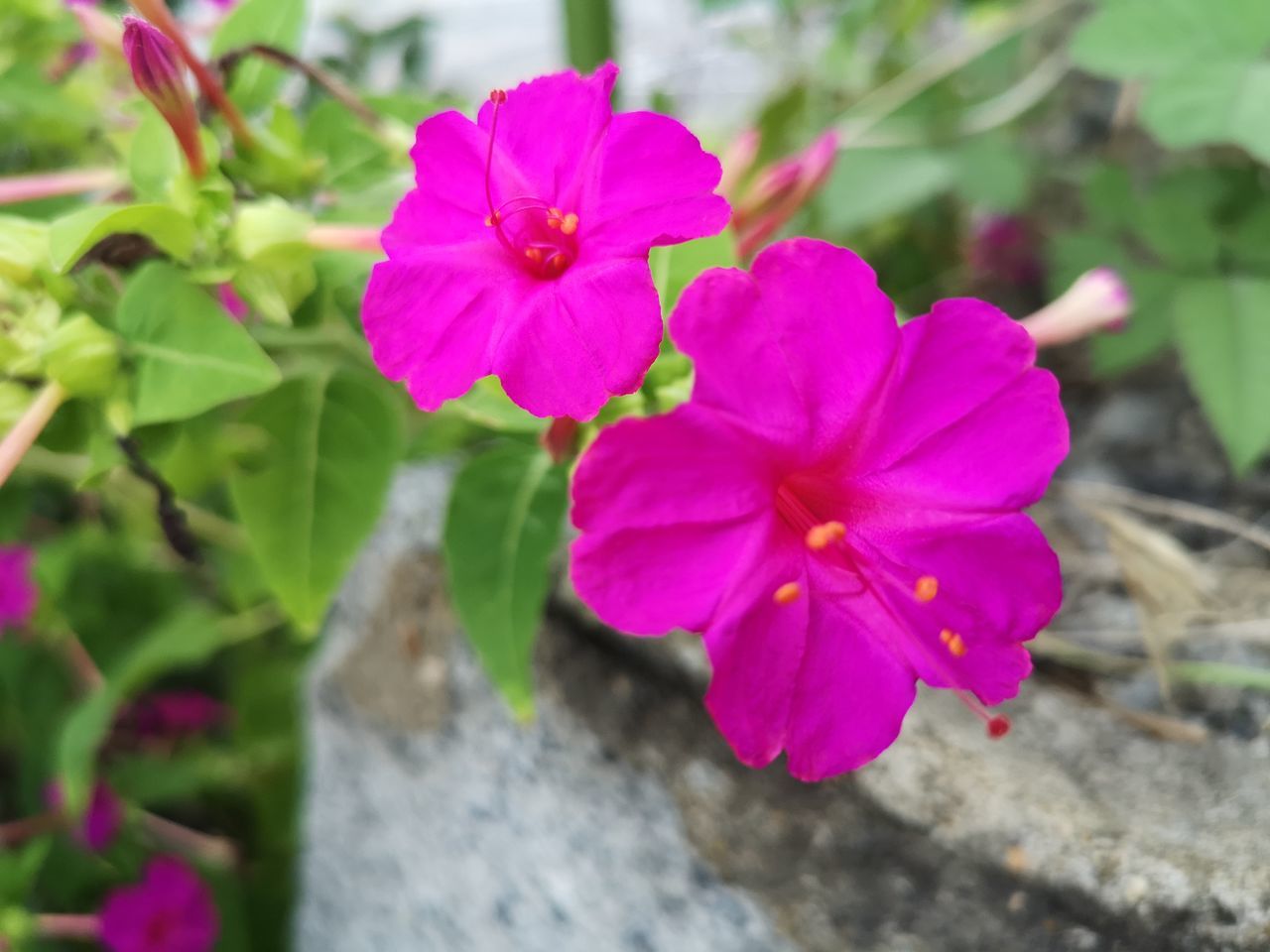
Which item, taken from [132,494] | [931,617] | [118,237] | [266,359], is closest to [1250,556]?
[931,617]

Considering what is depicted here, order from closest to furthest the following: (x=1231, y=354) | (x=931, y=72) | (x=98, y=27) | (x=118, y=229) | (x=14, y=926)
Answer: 1. (x=118, y=229)
2. (x=98, y=27)
3. (x=1231, y=354)
4. (x=14, y=926)
5. (x=931, y=72)

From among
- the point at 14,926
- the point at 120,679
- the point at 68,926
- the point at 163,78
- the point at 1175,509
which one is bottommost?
the point at 68,926

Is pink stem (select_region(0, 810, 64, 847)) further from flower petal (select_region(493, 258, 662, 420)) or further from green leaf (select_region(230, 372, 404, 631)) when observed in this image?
flower petal (select_region(493, 258, 662, 420))

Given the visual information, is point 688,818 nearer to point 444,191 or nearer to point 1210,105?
point 444,191

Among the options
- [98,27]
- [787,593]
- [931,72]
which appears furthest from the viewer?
[931,72]

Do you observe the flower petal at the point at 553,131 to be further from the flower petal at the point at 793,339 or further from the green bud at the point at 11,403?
the green bud at the point at 11,403

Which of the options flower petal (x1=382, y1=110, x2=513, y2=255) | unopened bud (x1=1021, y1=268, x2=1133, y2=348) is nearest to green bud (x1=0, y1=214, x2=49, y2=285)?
flower petal (x1=382, y1=110, x2=513, y2=255)

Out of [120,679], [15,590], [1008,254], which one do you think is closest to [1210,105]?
[1008,254]

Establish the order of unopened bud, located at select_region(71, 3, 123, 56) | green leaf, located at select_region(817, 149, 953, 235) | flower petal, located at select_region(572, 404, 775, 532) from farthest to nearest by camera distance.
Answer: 1. green leaf, located at select_region(817, 149, 953, 235)
2. unopened bud, located at select_region(71, 3, 123, 56)
3. flower petal, located at select_region(572, 404, 775, 532)
